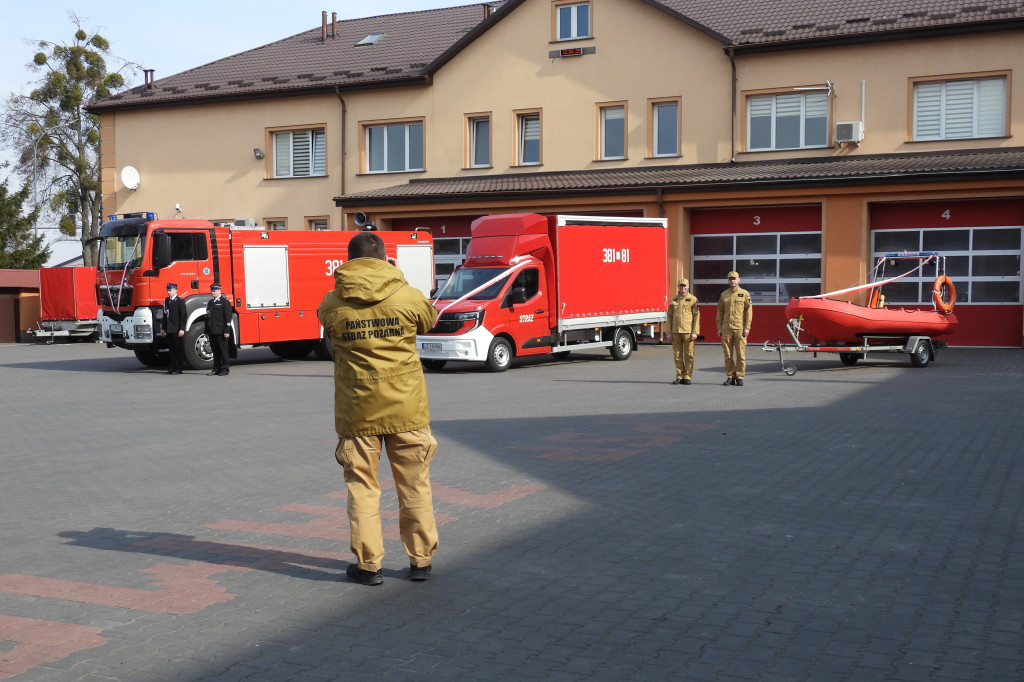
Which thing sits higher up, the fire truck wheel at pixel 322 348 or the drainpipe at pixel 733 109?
the drainpipe at pixel 733 109

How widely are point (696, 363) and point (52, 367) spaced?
13.7 meters

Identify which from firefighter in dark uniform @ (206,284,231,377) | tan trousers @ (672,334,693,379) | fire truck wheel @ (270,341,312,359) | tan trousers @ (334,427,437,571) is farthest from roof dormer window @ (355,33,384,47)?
tan trousers @ (334,427,437,571)

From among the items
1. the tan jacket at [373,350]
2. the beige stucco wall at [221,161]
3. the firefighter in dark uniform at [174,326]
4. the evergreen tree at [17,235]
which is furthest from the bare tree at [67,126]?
the tan jacket at [373,350]

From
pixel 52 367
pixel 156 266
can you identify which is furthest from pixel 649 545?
pixel 52 367

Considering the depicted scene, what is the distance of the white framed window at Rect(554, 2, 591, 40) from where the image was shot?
1200 inches

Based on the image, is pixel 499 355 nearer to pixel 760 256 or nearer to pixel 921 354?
pixel 921 354

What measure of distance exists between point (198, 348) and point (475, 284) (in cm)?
581

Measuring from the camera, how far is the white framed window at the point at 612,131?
1191 inches

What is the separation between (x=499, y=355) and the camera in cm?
2127

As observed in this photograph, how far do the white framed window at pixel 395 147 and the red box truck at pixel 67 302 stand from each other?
951cm

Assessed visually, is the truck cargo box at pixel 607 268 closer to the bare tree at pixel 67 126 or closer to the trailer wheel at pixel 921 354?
the trailer wheel at pixel 921 354

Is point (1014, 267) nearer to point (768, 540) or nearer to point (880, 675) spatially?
point (768, 540)

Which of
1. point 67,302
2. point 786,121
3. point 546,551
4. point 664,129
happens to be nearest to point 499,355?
point 664,129

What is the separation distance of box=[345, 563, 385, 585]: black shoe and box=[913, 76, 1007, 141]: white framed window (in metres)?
24.2
